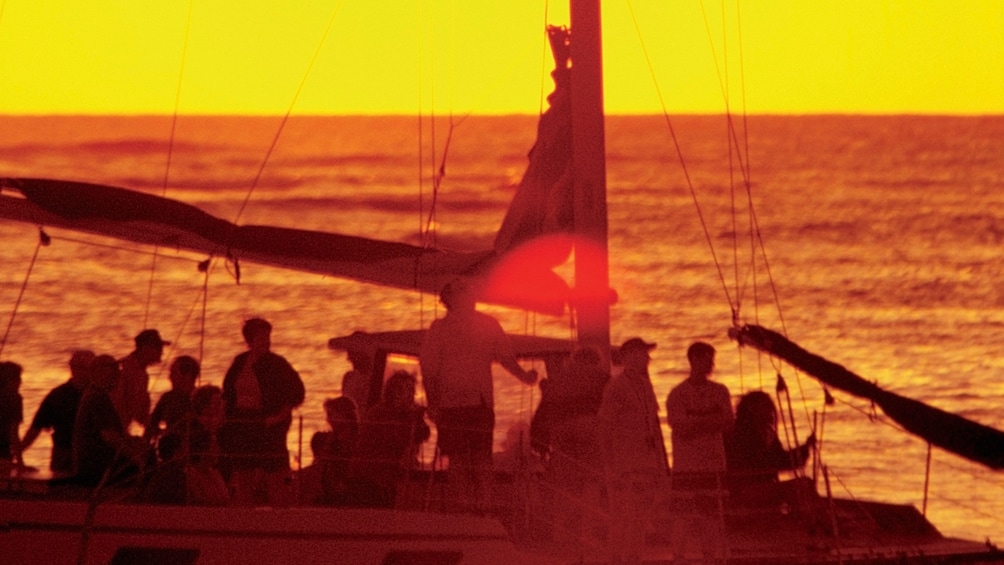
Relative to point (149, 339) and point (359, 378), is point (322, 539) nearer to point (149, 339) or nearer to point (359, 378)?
point (149, 339)

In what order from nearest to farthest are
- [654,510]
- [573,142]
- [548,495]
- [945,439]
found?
1. [945,439]
2. [654,510]
3. [548,495]
4. [573,142]

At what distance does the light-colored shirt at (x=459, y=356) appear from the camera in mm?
15539

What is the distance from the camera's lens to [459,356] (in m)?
15.5

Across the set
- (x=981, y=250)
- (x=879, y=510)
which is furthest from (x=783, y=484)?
(x=981, y=250)

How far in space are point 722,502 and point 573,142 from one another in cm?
340


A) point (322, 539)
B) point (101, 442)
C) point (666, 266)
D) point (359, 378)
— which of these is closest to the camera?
point (322, 539)

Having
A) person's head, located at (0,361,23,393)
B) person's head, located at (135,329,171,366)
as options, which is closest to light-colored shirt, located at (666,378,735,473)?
person's head, located at (135,329,171,366)

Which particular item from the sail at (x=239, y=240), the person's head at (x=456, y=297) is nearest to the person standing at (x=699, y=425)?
the person's head at (x=456, y=297)

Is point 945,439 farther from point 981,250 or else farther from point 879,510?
point 981,250

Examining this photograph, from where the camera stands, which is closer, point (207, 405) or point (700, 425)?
point (207, 405)

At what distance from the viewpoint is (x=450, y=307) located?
15688mm

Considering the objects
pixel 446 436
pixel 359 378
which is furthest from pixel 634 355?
pixel 359 378

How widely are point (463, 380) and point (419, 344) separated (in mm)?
3121

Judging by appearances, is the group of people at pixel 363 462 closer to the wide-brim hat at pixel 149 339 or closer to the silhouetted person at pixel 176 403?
the silhouetted person at pixel 176 403
